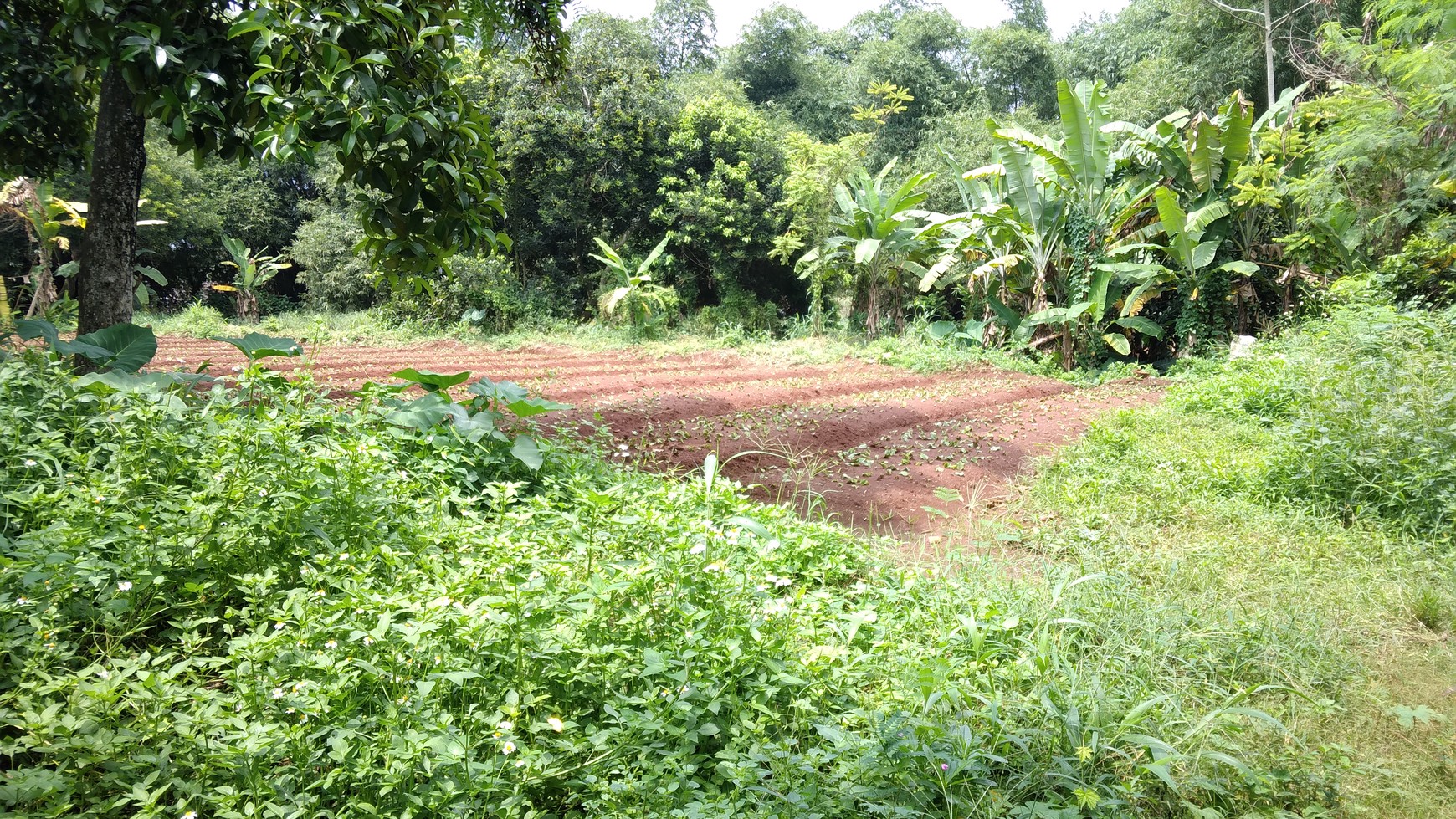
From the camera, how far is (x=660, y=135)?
62.1ft

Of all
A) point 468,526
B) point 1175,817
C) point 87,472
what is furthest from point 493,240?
point 1175,817

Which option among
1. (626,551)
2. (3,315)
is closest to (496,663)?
(626,551)

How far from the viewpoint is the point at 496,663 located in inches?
82.5

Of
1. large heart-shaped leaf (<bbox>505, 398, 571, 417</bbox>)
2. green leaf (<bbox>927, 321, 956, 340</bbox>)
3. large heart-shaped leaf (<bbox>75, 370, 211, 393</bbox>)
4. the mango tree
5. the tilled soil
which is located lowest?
the tilled soil

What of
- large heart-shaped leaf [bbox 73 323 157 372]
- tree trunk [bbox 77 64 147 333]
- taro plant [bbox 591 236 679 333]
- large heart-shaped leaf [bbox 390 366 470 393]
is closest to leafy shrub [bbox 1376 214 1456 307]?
large heart-shaped leaf [bbox 390 366 470 393]

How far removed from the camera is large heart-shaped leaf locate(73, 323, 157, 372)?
11.2ft

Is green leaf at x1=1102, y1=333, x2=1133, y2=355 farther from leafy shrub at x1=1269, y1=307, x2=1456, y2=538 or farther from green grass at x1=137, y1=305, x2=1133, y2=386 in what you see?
leafy shrub at x1=1269, y1=307, x2=1456, y2=538

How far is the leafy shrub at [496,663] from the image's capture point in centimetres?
175

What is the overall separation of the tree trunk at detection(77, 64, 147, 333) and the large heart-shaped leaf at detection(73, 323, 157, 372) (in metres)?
0.36

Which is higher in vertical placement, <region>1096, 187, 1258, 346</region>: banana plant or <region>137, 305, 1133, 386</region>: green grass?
<region>1096, 187, 1258, 346</region>: banana plant

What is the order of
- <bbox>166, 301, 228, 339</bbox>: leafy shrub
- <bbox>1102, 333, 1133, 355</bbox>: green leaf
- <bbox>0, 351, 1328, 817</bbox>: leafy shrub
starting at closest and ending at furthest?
<bbox>0, 351, 1328, 817</bbox>: leafy shrub
<bbox>1102, 333, 1133, 355</bbox>: green leaf
<bbox>166, 301, 228, 339</bbox>: leafy shrub

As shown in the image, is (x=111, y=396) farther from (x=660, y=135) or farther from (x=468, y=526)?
(x=660, y=135)

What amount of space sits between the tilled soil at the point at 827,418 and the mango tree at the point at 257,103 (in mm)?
1054

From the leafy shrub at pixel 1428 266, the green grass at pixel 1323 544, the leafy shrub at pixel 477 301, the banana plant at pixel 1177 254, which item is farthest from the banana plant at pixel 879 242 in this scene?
the green grass at pixel 1323 544
